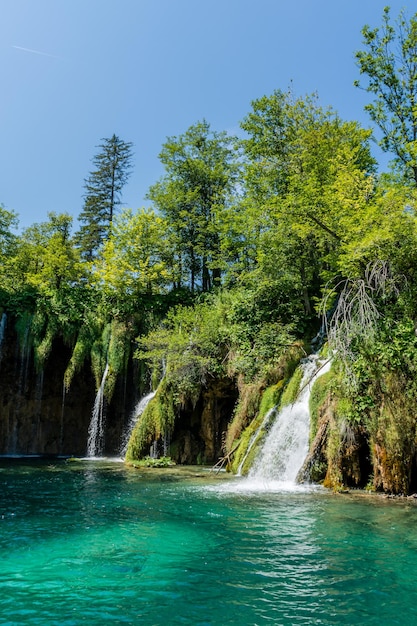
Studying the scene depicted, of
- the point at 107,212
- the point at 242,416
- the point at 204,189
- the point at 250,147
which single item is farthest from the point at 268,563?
the point at 107,212

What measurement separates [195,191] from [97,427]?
1559 centimetres

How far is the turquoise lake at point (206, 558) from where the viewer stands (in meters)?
5.04

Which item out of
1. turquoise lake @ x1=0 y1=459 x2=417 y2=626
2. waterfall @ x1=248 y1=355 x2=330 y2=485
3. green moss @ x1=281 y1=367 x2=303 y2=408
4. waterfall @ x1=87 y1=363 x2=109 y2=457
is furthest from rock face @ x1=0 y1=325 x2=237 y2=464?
turquoise lake @ x1=0 y1=459 x2=417 y2=626

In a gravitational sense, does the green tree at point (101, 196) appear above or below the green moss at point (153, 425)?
above

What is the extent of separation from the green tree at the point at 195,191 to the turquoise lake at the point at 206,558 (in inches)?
829

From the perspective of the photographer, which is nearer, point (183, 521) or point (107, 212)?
point (183, 521)

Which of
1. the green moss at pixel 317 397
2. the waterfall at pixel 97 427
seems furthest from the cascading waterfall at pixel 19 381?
the green moss at pixel 317 397

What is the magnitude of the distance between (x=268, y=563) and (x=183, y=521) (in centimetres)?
275

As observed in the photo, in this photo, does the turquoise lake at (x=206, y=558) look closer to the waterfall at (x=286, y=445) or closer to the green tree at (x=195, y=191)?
the waterfall at (x=286, y=445)

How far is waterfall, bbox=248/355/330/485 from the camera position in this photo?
13.4 m

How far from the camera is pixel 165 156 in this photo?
107 ft

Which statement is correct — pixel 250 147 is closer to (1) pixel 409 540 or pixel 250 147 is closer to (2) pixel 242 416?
(2) pixel 242 416

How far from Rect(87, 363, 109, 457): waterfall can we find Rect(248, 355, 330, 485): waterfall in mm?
11088

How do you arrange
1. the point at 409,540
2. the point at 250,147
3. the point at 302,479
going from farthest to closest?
the point at 250,147
the point at 302,479
the point at 409,540
